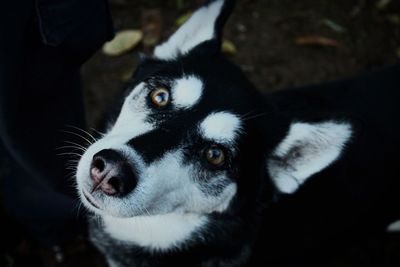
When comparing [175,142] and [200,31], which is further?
[200,31]

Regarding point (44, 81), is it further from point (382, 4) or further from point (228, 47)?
point (382, 4)

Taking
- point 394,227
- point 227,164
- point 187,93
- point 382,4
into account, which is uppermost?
point 187,93

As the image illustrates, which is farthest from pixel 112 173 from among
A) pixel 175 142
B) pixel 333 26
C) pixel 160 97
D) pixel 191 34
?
pixel 333 26

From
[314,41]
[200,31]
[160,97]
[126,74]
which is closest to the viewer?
[160,97]

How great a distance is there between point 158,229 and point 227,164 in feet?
1.76

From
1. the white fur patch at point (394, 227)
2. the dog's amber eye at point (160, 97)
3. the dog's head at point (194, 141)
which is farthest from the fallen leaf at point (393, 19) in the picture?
the dog's amber eye at point (160, 97)

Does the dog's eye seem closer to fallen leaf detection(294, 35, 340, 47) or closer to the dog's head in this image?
the dog's head

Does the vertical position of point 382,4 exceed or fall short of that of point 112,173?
it falls short

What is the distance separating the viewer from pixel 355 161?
2.42 metres

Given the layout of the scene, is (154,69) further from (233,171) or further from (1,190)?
(1,190)

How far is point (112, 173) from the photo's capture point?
1.50 m

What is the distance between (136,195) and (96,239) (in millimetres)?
933

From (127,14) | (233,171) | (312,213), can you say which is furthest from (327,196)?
(127,14)

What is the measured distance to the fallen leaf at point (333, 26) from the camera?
3.90 metres
